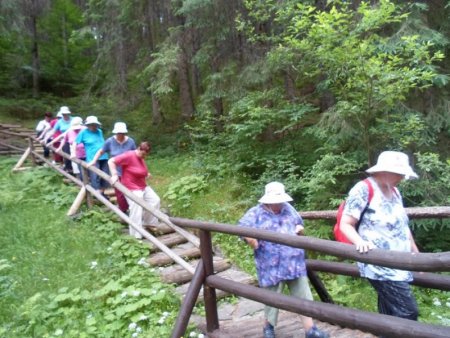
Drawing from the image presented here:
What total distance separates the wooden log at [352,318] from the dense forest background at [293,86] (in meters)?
3.99

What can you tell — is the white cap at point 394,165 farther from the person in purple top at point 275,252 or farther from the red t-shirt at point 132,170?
the red t-shirt at point 132,170

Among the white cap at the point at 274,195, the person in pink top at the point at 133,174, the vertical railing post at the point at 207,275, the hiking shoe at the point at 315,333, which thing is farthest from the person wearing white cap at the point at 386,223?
the person in pink top at the point at 133,174

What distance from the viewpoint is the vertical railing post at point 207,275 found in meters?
4.24

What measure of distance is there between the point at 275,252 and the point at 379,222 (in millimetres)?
1155

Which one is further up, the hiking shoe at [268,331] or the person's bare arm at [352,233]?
the person's bare arm at [352,233]

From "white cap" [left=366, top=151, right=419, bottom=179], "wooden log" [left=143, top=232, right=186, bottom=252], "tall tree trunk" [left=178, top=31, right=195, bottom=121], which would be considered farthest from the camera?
"tall tree trunk" [left=178, top=31, right=195, bottom=121]

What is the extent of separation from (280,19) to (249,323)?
5740 mm

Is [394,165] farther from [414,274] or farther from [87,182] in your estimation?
[87,182]

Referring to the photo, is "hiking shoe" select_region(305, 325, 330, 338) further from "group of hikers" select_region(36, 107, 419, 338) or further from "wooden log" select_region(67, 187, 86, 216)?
"wooden log" select_region(67, 187, 86, 216)

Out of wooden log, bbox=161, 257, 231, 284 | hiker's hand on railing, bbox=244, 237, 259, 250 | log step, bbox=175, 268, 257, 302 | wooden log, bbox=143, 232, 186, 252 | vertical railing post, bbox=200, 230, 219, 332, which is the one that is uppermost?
hiker's hand on railing, bbox=244, 237, 259, 250

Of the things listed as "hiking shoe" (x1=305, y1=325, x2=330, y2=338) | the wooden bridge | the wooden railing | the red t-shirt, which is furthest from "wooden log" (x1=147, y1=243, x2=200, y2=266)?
"hiking shoe" (x1=305, y1=325, x2=330, y2=338)

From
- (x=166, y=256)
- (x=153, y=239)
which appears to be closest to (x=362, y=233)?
(x=153, y=239)

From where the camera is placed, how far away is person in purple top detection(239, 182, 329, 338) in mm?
4188

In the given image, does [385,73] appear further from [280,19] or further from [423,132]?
[280,19]
